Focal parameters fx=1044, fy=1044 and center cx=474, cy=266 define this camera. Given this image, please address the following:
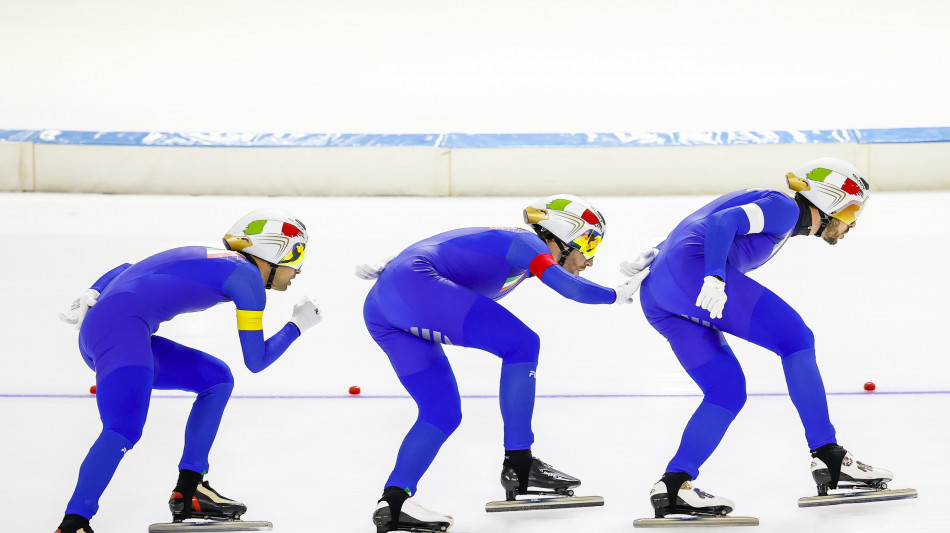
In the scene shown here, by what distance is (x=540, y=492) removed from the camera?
3.76 meters

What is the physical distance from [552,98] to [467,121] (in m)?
1.28

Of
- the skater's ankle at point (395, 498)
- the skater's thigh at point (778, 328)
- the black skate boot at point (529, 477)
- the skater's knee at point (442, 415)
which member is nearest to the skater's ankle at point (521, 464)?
the black skate boot at point (529, 477)

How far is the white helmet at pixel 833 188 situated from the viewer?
3834mm

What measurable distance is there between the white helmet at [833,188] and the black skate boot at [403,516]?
1.77 meters

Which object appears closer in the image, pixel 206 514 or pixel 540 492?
pixel 206 514

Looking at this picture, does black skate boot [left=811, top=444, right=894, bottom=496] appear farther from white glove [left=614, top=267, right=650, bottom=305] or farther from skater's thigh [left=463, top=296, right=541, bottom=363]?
skater's thigh [left=463, top=296, right=541, bottom=363]

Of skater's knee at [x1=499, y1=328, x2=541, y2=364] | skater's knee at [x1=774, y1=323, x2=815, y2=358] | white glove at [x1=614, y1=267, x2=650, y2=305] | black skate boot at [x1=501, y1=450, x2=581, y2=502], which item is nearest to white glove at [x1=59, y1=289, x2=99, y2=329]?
skater's knee at [x1=499, y1=328, x2=541, y2=364]

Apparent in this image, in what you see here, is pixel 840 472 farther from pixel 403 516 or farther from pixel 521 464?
pixel 403 516

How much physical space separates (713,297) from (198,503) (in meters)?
1.88

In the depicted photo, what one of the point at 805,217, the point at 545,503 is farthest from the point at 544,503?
the point at 805,217

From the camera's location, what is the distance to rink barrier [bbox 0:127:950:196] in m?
11.5

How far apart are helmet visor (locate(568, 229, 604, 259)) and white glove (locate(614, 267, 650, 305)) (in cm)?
19

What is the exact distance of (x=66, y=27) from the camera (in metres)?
15.0

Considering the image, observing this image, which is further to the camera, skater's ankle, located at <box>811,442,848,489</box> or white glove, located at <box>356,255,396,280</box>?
white glove, located at <box>356,255,396,280</box>
